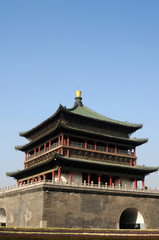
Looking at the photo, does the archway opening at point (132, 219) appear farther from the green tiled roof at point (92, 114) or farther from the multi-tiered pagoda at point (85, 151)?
the green tiled roof at point (92, 114)

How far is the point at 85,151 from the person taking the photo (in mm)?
41594

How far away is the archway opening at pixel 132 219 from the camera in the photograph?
39956mm

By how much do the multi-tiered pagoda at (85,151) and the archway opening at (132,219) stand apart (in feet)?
14.2

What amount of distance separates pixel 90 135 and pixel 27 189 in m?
12.7

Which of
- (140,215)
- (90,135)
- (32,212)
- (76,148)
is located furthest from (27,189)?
(140,215)

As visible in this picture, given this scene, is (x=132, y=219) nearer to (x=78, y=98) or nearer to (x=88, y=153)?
(x=88, y=153)

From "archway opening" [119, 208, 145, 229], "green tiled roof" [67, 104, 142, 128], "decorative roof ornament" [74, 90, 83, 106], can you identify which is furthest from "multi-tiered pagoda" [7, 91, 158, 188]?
"archway opening" [119, 208, 145, 229]

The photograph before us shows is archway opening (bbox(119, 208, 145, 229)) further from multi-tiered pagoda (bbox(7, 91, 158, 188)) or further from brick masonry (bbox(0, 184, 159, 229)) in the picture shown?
multi-tiered pagoda (bbox(7, 91, 158, 188))

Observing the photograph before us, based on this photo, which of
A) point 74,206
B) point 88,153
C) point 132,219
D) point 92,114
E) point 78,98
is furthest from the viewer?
point 78,98

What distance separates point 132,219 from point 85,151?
40.6 feet

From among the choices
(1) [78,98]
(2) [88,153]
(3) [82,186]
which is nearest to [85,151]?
(2) [88,153]

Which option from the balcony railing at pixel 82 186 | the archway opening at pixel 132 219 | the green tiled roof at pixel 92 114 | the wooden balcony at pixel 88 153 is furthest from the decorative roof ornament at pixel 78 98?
the archway opening at pixel 132 219

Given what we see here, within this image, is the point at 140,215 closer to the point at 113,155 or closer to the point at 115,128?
the point at 113,155

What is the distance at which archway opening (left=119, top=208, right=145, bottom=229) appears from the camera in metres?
40.0
